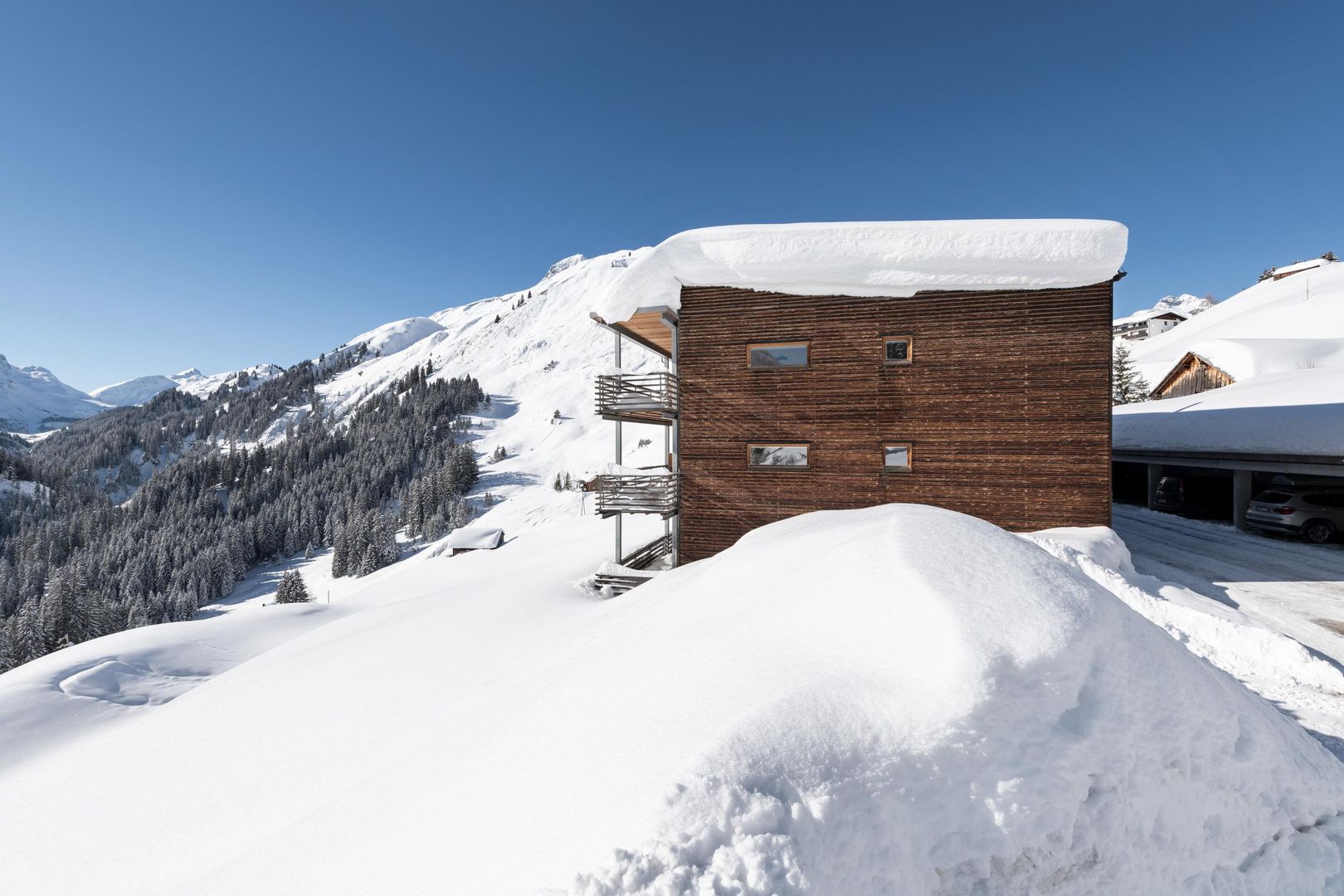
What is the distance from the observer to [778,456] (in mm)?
13852

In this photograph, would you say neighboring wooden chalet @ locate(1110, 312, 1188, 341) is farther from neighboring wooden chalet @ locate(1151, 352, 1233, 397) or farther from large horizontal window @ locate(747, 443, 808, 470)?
large horizontal window @ locate(747, 443, 808, 470)

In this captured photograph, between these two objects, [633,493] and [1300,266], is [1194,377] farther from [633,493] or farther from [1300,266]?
[1300,266]

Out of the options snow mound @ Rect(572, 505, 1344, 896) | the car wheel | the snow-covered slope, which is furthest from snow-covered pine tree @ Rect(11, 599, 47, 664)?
the snow-covered slope

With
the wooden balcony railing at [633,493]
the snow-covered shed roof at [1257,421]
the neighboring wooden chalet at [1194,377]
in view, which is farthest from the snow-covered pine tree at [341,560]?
the neighboring wooden chalet at [1194,377]

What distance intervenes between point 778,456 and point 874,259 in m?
5.29

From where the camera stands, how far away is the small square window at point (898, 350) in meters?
13.1

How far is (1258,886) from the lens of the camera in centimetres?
352

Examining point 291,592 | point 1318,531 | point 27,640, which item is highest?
point 1318,531

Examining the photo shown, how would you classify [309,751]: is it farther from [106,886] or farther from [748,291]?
[748,291]

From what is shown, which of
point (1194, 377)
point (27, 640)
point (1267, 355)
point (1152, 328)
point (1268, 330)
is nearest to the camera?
point (1267, 355)

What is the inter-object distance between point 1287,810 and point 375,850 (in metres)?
6.21

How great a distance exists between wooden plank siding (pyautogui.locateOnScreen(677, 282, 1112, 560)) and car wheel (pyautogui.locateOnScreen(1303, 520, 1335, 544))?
7.03 m

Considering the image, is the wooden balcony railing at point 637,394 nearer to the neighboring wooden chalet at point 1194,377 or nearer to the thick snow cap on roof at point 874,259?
the thick snow cap on roof at point 874,259

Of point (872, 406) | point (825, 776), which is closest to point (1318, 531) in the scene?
point (872, 406)
